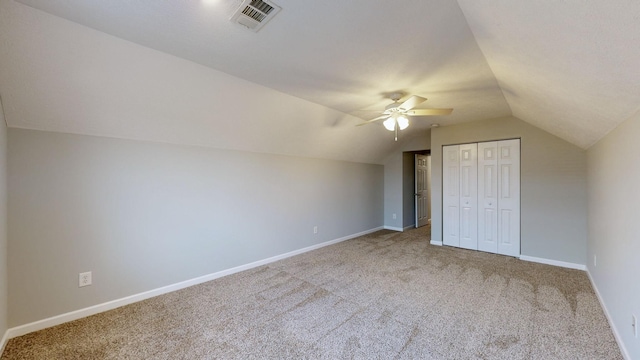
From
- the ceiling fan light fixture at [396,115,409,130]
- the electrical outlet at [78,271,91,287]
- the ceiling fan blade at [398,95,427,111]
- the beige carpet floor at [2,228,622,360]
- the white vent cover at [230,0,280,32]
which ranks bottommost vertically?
the beige carpet floor at [2,228,622,360]

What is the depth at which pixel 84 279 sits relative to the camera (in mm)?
2398

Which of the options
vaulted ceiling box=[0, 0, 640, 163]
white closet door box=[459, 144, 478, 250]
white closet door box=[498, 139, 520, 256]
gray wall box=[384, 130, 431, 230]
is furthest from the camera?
gray wall box=[384, 130, 431, 230]

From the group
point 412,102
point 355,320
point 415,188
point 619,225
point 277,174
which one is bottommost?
point 355,320

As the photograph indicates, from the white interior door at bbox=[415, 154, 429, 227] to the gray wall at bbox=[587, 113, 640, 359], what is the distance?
372 cm

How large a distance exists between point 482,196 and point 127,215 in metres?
5.13

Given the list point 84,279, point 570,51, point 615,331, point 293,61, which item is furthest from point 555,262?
point 84,279

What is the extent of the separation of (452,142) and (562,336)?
3.27 meters

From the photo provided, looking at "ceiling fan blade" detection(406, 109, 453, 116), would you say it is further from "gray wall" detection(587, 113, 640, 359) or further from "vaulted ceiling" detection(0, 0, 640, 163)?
"gray wall" detection(587, 113, 640, 359)

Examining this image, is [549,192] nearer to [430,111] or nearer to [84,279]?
[430,111]

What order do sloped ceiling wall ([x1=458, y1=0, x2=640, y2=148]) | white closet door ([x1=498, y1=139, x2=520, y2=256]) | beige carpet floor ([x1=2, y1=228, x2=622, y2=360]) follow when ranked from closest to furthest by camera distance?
sloped ceiling wall ([x1=458, y1=0, x2=640, y2=148])
beige carpet floor ([x1=2, y1=228, x2=622, y2=360])
white closet door ([x1=498, y1=139, x2=520, y2=256])

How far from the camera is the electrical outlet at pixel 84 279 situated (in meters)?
2.38

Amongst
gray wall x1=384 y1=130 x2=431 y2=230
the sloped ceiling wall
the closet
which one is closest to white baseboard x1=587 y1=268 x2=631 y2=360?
the closet

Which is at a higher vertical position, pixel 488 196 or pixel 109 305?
pixel 488 196

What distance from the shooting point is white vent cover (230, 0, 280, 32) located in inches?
59.5
